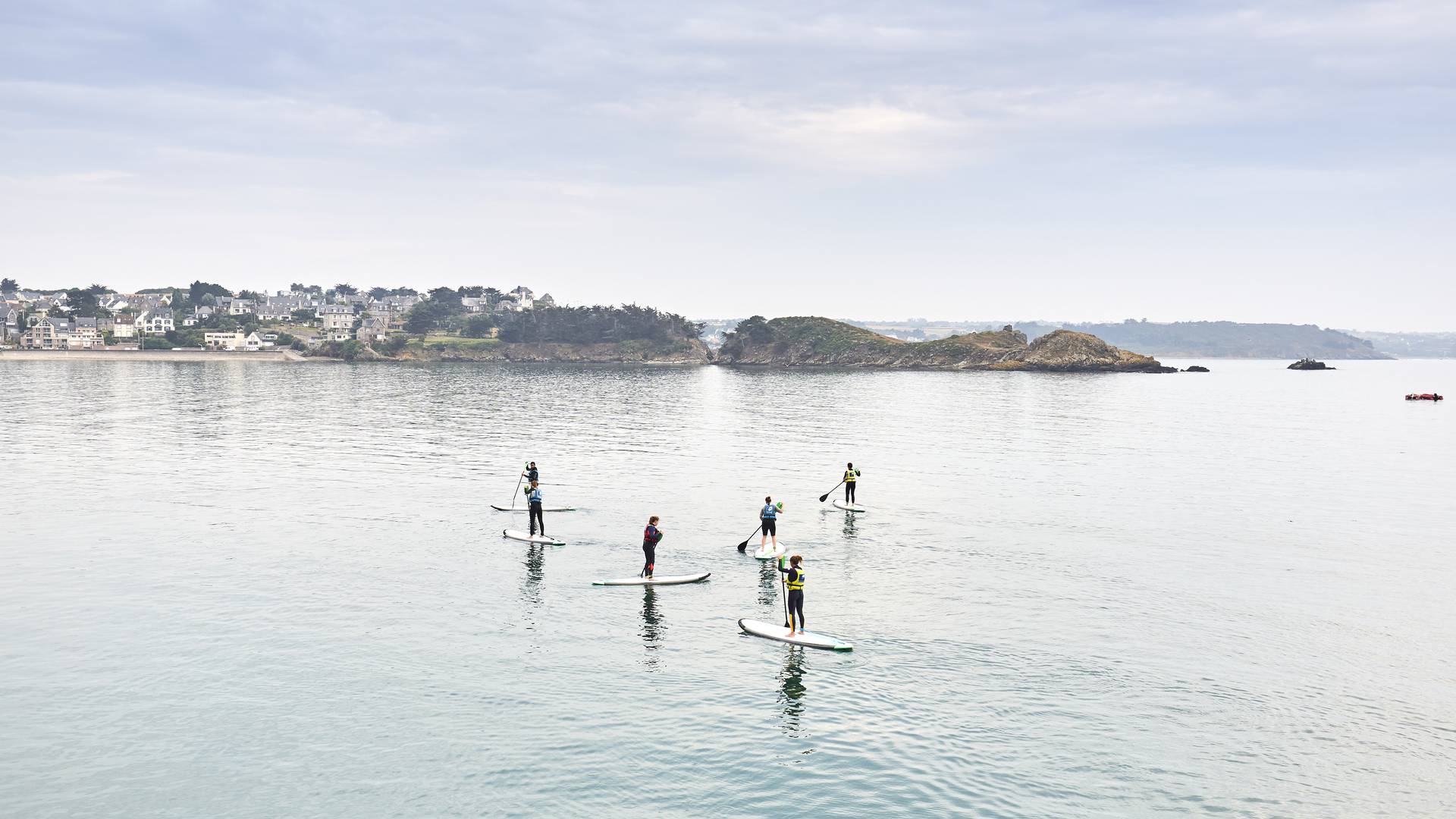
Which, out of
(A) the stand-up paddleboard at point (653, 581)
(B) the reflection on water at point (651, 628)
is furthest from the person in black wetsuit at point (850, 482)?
(B) the reflection on water at point (651, 628)

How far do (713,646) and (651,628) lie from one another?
2.63 meters

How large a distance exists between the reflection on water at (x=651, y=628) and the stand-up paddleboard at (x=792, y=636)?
2.85m

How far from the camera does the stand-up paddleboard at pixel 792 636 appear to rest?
2975 centimetres

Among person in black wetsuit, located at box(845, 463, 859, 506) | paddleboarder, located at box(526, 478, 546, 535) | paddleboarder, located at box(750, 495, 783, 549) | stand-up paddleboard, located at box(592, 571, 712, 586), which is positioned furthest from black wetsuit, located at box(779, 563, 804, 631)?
person in black wetsuit, located at box(845, 463, 859, 506)

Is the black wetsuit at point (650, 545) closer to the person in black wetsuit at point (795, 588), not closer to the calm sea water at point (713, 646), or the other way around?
the calm sea water at point (713, 646)

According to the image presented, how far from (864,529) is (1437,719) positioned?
85.8ft

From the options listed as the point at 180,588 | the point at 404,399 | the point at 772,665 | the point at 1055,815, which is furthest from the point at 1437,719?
the point at 404,399

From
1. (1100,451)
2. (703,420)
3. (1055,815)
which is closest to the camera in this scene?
(1055,815)

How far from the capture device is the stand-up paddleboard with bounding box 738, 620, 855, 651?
2975cm

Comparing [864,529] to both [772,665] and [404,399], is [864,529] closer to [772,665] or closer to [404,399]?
[772,665]

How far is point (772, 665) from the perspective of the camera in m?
28.4

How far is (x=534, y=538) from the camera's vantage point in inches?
1742

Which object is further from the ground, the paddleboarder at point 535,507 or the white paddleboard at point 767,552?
the paddleboarder at point 535,507

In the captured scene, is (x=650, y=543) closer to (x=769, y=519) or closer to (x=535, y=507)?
(x=769, y=519)
